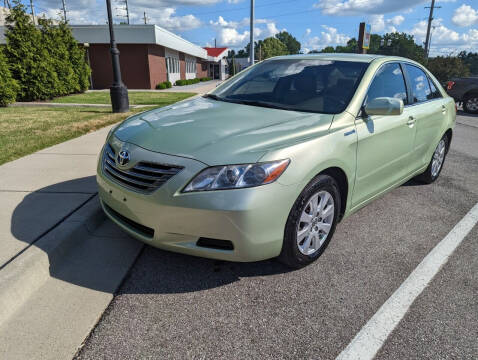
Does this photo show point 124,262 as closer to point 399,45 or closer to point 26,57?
point 26,57

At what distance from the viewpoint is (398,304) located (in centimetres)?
258

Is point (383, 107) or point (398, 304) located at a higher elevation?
point (383, 107)

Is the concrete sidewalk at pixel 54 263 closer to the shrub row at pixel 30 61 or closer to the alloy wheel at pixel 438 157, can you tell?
the alloy wheel at pixel 438 157

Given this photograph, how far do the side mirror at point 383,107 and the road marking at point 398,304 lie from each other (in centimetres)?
131

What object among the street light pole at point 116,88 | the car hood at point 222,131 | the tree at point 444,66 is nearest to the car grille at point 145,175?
the car hood at point 222,131

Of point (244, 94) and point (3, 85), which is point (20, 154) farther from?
point (3, 85)

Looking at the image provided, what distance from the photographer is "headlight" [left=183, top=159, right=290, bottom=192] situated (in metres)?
2.39

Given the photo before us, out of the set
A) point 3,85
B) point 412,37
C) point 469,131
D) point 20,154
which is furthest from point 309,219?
point 412,37

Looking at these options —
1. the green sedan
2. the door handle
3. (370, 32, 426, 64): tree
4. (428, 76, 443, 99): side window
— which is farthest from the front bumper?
(370, 32, 426, 64): tree

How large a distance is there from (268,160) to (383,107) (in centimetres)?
133

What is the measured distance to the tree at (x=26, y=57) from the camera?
46.5ft

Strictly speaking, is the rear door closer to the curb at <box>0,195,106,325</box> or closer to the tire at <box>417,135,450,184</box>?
the tire at <box>417,135,450,184</box>

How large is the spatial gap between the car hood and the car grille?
0.12 m

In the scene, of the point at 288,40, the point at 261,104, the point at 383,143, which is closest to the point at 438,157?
the point at 383,143
